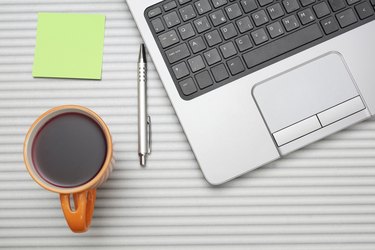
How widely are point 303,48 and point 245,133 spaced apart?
5.0 inches

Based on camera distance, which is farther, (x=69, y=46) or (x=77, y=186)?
(x=69, y=46)

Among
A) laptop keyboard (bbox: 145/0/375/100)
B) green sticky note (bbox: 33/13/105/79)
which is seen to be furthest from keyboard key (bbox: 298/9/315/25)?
green sticky note (bbox: 33/13/105/79)

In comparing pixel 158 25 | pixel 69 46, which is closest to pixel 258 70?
pixel 158 25

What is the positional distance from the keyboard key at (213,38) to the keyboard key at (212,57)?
0.03ft

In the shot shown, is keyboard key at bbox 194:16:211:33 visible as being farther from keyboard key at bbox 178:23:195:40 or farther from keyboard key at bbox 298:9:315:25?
keyboard key at bbox 298:9:315:25

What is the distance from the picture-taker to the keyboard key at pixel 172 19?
546 mm

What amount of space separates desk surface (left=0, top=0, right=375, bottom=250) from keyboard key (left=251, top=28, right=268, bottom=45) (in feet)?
0.43

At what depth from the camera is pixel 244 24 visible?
0.55 metres

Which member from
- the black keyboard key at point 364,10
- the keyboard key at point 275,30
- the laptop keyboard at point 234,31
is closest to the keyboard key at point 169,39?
the laptop keyboard at point 234,31

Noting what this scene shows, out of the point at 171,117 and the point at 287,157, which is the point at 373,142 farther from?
the point at 171,117

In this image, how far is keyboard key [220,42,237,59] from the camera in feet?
1.79

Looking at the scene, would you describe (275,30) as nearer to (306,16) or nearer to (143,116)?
(306,16)

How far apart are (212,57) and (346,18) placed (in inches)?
6.8

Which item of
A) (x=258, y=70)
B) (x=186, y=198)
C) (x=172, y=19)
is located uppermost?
(x=172, y=19)
